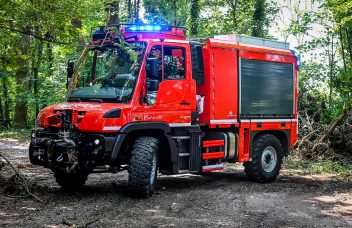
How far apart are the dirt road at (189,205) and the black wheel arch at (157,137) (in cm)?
62

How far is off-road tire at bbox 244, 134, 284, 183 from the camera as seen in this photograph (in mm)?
10734

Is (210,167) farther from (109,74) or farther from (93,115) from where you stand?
(93,115)

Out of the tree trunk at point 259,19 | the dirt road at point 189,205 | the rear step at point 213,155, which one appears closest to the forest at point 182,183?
the dirt road at point 189,205

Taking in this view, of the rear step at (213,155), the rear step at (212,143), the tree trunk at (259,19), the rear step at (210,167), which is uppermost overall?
the tree trunk at (259,19)

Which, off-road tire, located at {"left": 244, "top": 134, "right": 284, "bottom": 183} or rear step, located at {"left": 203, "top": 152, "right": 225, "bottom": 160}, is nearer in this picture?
rear step, located at {"left": 203, "top": 152, "right": 225, "bottom": 160}

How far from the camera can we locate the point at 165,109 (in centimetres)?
878

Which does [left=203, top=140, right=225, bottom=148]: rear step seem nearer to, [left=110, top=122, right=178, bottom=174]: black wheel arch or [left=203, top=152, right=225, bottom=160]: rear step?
[left=203, top=152, right=225, bottom=160]: rear step

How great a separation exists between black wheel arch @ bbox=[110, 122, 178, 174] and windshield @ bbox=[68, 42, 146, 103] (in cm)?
56

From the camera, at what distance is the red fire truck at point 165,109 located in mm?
7887

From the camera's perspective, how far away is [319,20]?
811 inches

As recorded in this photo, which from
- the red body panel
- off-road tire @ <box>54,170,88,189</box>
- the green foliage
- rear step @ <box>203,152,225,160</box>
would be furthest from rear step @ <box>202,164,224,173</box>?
the green foliage

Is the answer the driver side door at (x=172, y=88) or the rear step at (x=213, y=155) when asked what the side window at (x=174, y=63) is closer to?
the driver side door at (x=172, y=88)

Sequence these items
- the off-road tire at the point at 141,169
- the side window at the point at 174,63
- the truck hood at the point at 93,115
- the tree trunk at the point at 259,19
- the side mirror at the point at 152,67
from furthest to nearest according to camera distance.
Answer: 1. the tree trunk at the point at 259,19
2. the side window at the point at 174,63
3. the side mirror at the point at 152,67
4. the off-road tire at the point at 141,169
5. the truck hood at the point at 93,115

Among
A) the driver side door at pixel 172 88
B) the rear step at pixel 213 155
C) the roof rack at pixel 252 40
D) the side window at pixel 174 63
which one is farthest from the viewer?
the roof rack at pixel 252 40
